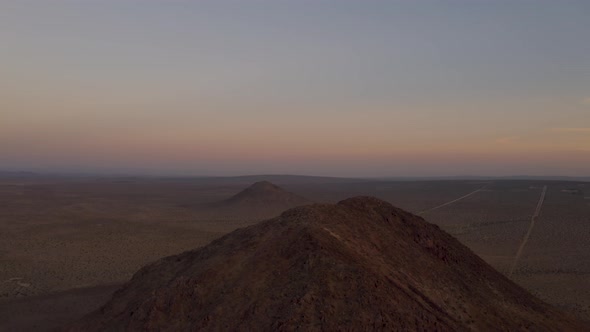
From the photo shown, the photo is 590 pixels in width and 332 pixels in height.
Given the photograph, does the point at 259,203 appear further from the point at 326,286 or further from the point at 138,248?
the point at 326,286

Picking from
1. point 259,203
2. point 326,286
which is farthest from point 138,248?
point 259,203

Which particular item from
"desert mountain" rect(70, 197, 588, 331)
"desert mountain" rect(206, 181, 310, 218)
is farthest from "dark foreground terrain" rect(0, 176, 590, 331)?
"desert mountain" rect(70, 197, 588, 331)

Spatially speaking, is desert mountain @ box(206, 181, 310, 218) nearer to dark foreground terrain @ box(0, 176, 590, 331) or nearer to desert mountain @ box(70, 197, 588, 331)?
dark foreground terrain @ box(0, 176, 590, 331)

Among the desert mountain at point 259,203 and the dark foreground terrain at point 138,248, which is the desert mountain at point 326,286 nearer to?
the dark foreground terrain at point 138,248

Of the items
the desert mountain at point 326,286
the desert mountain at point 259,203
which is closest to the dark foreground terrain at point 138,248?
the desert mountain at point 259,203

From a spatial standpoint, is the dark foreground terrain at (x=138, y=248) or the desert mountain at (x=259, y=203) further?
the desert mountain at (x=259, y=203)

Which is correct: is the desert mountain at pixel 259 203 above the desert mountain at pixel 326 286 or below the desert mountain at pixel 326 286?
below
